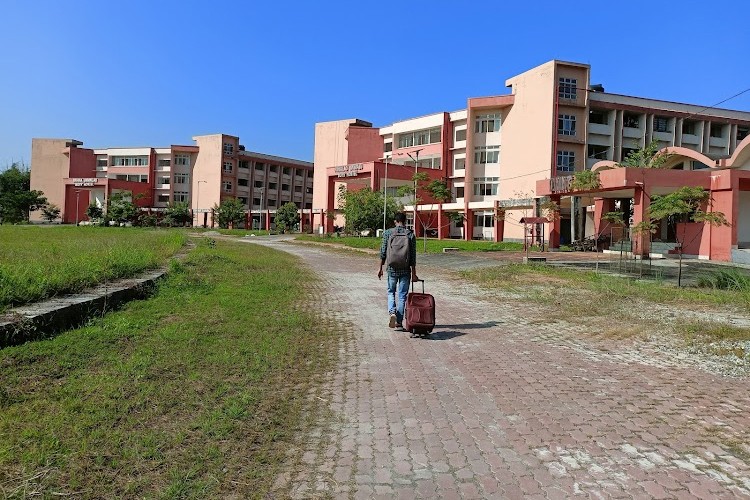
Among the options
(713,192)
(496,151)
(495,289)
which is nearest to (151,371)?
(495,289)

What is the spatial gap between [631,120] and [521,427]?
1983 inches

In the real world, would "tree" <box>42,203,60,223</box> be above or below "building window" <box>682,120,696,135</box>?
below

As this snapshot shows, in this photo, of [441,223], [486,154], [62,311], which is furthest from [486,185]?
[62,311]

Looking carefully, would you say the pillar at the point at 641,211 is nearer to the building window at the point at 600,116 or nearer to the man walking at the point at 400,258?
the man walking at the point at 400,258

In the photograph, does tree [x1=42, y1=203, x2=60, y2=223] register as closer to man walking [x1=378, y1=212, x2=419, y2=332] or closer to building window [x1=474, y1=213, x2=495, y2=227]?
A: building window [x1=474, y1=213, x2=495, y2=227]

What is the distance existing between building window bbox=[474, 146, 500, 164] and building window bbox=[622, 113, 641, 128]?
1133 cm

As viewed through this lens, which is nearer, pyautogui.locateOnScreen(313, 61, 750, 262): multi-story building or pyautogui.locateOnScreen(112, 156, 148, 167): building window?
pyautogui.locateOnScreen(313, 61, 750, 262): multi-story building

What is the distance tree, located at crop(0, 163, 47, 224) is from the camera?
72375mm

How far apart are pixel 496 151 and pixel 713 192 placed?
83.3 ft

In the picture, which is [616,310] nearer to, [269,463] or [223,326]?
[223,326]

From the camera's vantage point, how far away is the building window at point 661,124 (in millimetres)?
47844

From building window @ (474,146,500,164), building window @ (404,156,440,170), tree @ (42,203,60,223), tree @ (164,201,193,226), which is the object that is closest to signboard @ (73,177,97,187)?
tree @ (42,203,60,223)

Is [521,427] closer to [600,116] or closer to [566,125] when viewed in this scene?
[566,125]

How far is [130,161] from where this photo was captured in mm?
82188
